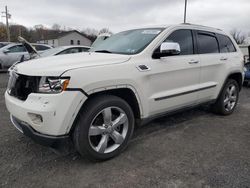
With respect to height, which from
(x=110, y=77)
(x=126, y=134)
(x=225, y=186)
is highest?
(x=110, y=77)

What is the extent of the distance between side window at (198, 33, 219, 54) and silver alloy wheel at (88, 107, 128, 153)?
2035mm

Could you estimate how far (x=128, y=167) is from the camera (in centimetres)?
274

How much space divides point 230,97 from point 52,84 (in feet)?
13.0

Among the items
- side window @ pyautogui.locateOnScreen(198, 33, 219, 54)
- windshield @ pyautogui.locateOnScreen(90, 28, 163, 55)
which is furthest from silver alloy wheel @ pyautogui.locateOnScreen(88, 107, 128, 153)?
side window @ pyautogui.locateOnScreen(198, 33, 219, 54)

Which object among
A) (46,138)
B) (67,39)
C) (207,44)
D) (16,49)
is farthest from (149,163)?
(67,39)

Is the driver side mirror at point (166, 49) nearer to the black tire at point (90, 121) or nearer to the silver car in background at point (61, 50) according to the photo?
the black tire at point (90, 121)

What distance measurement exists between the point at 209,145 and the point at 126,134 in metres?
1.31

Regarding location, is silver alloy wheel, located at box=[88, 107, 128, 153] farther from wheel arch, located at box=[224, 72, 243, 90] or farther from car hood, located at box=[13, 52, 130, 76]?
wheel arch, located at box=[224, 72, 243, 90]

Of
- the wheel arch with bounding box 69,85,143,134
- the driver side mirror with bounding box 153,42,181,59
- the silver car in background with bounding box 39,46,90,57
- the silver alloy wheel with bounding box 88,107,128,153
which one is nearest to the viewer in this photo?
the wheel arch with bounding box 69,85,143,134

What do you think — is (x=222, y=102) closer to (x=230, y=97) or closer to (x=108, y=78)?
(x=230, y=97)

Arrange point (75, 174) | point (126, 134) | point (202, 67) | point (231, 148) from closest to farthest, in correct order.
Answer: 1. point (75, 174)
2. point (126, 134)
3. point (231, 148)
4. point (202, 67)

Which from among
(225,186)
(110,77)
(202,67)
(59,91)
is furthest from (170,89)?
(59,91)

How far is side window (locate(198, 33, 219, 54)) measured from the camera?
4020 mm

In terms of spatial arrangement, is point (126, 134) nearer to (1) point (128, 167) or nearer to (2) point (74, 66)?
(1) point (128, 167)
